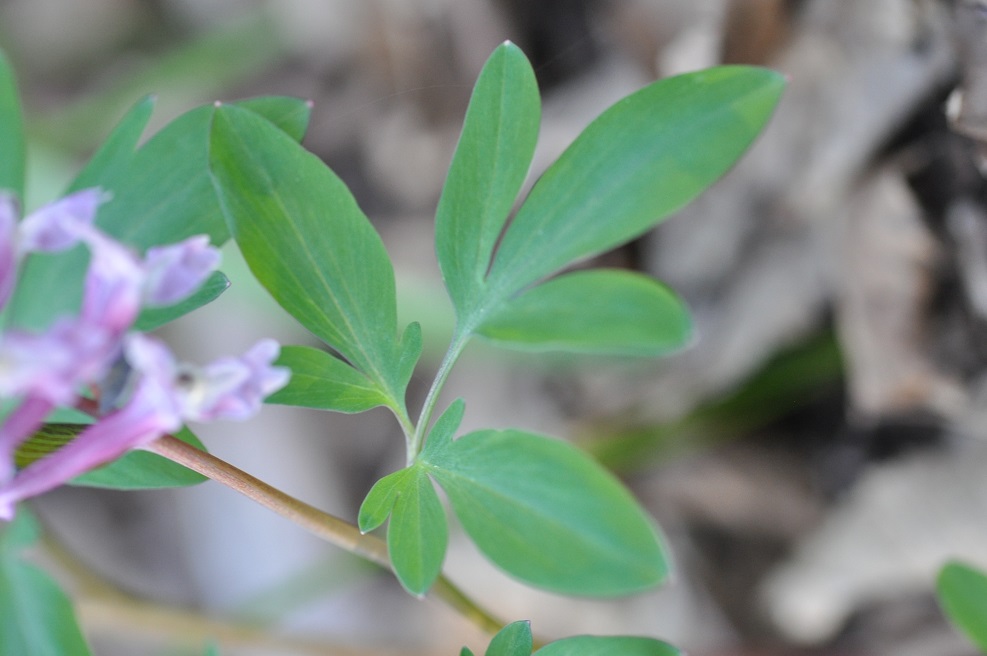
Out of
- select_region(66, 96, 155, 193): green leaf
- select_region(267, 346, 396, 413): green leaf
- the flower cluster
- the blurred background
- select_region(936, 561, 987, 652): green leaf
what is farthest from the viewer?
the blurred background

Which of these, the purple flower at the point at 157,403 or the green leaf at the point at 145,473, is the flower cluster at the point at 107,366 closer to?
the purple flower at the point at 157,403

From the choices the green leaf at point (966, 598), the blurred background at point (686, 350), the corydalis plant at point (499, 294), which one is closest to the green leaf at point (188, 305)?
the corydalis plant at point (499, 294)

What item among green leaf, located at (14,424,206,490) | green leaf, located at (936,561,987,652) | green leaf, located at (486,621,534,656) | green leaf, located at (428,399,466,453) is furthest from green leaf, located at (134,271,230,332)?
green leaf, located at (936,561,987,652)

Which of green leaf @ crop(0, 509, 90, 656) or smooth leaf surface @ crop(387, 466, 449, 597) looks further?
green leaf @ crop(0, 509, 90, 656)

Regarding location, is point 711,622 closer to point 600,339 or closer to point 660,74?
point 660,74

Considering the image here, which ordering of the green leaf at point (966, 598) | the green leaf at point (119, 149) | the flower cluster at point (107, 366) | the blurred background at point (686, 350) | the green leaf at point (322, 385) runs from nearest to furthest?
the flower cluster at point (107, 366) < the green leaf at point (322, 385) < the green leaf at point (119, 149) < the green leaf at point (966, 598) < the blurred background at point (686, 350)

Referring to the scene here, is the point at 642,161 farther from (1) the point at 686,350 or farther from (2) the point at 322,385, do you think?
(1) the point at 686,350

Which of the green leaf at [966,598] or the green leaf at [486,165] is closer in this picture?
the green leaf at [486,165]

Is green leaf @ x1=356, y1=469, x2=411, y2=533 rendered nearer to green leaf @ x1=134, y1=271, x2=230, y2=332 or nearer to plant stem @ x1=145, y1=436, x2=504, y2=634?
plant stem @ x1=145, y1=436, x2=504, y2=634
